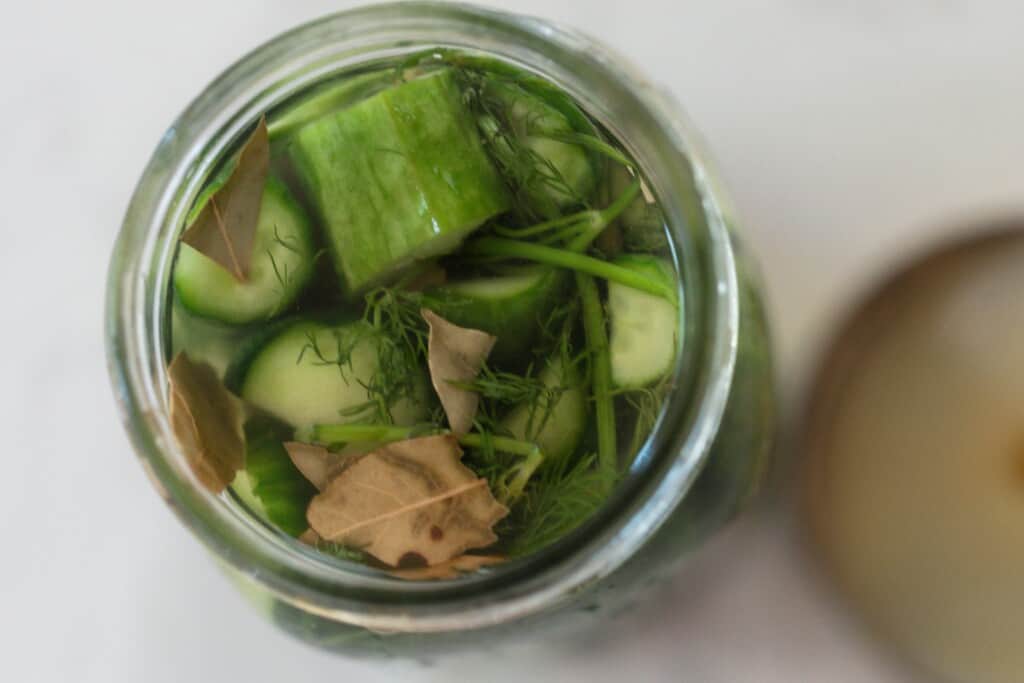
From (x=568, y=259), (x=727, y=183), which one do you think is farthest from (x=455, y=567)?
(x=727, y=183)

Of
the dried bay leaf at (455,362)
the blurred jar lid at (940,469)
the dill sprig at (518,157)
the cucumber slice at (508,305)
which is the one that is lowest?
the blurred jar lid at (940,469)

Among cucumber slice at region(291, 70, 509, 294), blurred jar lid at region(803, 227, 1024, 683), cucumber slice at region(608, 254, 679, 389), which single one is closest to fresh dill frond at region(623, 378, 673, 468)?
cucumber slice at region(608, 254, 679, 389)

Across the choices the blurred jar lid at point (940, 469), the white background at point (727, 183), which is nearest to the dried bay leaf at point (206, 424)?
the white background at point (727, 183)

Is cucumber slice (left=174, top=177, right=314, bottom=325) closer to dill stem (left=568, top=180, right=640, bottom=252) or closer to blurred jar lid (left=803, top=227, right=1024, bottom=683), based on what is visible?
dill stem (left=568, top=180, right=640, bottom=252)

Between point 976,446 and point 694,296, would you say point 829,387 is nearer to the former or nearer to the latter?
point 976,446

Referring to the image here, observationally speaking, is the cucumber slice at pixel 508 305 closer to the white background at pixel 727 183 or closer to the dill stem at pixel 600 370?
the dill stem at pixel 600 370

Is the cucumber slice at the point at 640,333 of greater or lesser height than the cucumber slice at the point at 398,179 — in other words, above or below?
below

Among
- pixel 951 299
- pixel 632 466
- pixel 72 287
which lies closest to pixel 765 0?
pixel 951 299
